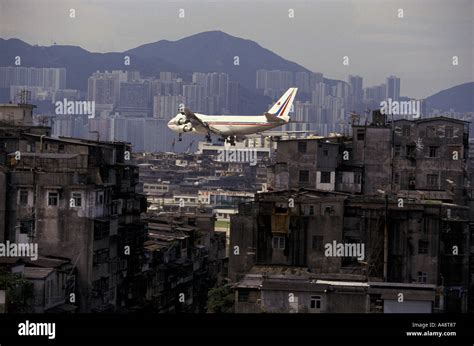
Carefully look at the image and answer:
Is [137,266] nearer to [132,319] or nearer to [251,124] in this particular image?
[251,124]

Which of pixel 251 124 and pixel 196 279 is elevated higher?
pixel 251 124

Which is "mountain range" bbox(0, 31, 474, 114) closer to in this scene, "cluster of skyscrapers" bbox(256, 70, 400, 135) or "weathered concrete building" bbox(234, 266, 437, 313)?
"cluster of skyscrapers" bbox(256, 70, 400, 135)

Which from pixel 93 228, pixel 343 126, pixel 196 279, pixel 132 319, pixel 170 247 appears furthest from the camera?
pixel 343 126

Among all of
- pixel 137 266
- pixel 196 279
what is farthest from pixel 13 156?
pixel 196 279

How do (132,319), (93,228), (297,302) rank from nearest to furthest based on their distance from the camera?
(132,319), (297,302), (93,228)

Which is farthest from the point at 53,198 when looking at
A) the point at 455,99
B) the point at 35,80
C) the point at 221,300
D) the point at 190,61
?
the point at 190,61

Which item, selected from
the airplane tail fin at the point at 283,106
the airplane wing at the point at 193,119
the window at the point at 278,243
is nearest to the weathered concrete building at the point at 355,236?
the window at the point at 278,243
